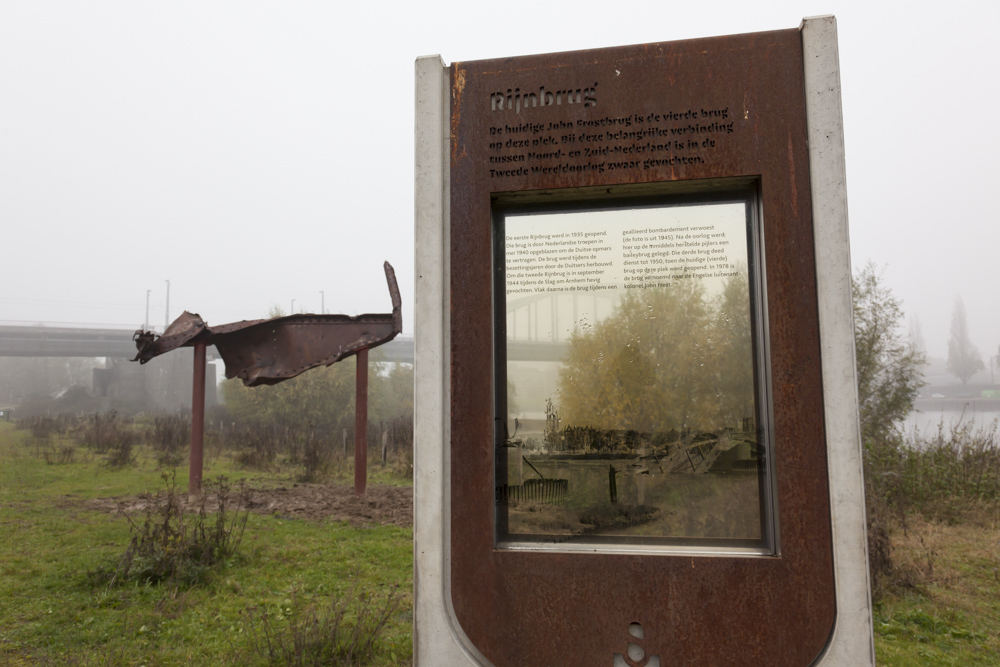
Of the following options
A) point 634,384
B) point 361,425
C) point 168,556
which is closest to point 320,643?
point 168,556

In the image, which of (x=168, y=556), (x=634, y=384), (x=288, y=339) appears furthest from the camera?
(x=288, y=339)

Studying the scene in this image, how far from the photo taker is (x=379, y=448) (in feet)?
52.9

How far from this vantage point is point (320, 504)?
8867 mm


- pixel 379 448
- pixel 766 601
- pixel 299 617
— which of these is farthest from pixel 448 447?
Result: pixel 379 448

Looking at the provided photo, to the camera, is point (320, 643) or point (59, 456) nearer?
point (320, 643)

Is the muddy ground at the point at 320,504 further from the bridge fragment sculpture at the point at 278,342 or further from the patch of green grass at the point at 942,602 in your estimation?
the patch of green grass at the point at 942,602

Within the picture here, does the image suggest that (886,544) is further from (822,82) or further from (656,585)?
(822,82)

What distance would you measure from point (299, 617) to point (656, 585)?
11.0 ft

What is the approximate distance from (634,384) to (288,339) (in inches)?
275

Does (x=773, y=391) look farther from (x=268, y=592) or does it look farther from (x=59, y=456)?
(x=59, y=456)

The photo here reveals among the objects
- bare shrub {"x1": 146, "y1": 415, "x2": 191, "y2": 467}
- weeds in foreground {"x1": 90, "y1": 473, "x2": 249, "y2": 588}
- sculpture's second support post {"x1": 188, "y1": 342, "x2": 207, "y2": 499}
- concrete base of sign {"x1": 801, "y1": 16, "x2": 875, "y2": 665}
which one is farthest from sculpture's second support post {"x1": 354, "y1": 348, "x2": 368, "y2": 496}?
bare shrub {"x1": 146, "y1": 415, "x2": 191, "y2": 467}

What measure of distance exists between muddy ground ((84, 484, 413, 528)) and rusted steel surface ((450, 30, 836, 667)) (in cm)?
563

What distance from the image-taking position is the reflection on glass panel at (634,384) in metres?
2.48

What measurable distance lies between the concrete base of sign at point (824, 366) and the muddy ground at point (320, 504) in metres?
5.48
